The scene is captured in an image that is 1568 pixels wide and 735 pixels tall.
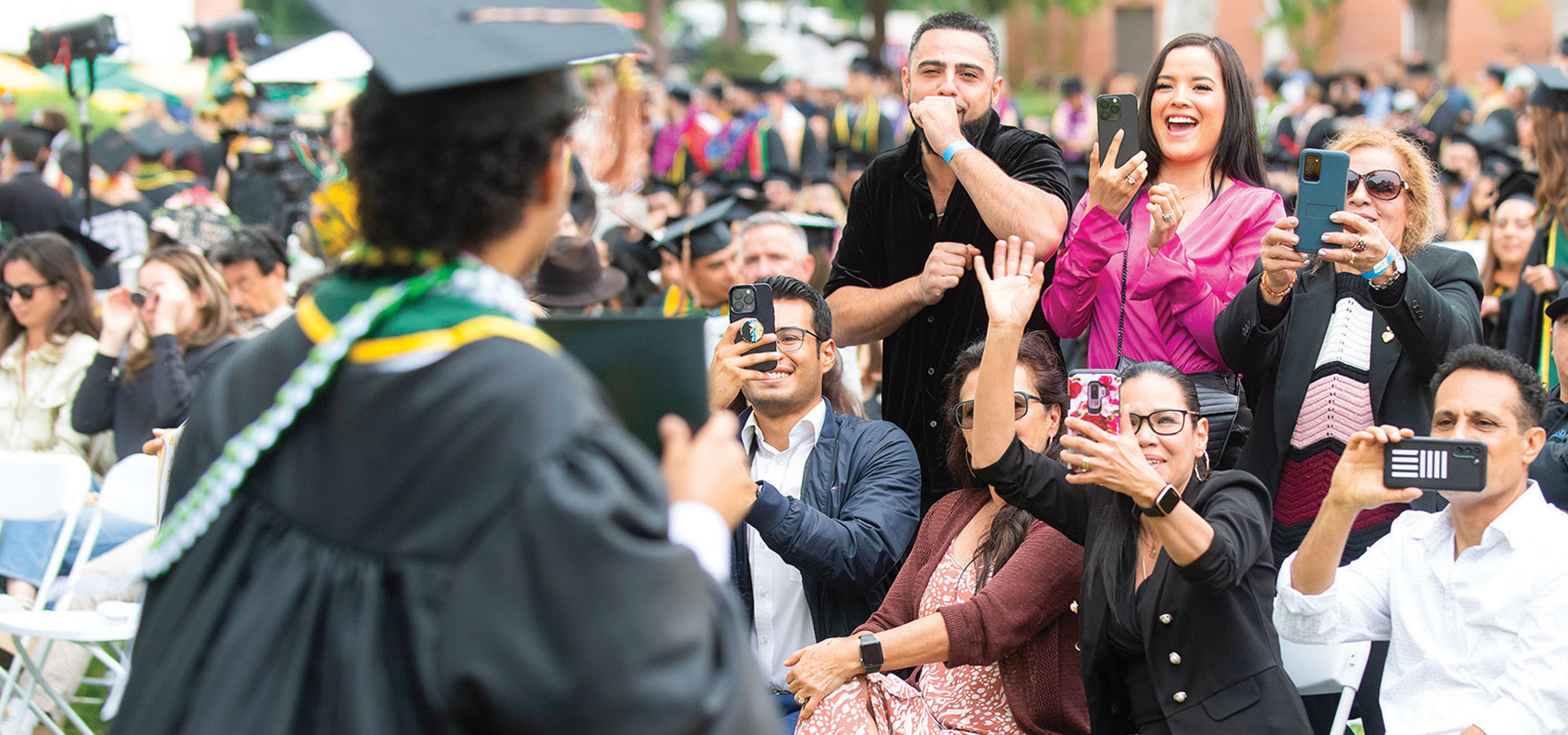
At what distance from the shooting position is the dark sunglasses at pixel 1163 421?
10.4 feet

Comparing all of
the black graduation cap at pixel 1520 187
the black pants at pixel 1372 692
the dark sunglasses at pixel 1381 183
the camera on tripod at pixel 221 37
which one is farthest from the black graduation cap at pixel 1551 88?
the camera on tripod at pixel 221 37

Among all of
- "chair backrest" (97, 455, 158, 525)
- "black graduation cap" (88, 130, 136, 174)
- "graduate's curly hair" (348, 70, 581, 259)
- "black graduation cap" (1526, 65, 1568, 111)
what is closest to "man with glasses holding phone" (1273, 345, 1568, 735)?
"graduate's curly hair" (348, 70, 581, 259)

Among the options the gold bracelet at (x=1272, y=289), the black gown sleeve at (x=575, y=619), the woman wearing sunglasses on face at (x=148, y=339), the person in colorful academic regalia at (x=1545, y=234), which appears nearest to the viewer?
the black gown sleeve at (x=575, y=619)

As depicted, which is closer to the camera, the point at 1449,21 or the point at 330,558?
the point at 330,558

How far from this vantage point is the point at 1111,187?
3.38 m

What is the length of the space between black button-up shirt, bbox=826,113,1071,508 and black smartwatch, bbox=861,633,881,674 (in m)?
0.77

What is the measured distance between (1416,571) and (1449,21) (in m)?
27.7

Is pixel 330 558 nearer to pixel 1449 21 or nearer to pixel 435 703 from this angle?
pixel 435 703

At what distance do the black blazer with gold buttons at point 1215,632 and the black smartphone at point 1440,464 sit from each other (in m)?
0.30

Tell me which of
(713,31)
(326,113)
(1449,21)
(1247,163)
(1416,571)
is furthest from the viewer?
(713,31)

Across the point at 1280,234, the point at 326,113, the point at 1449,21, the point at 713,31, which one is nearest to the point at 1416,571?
the point at 1280,234

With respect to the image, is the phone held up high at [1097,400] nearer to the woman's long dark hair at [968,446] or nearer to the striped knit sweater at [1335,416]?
the woman's long dark hair at [968,446]

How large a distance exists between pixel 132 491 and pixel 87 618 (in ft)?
1.89

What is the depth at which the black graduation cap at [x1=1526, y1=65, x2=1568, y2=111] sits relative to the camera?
5.46m
